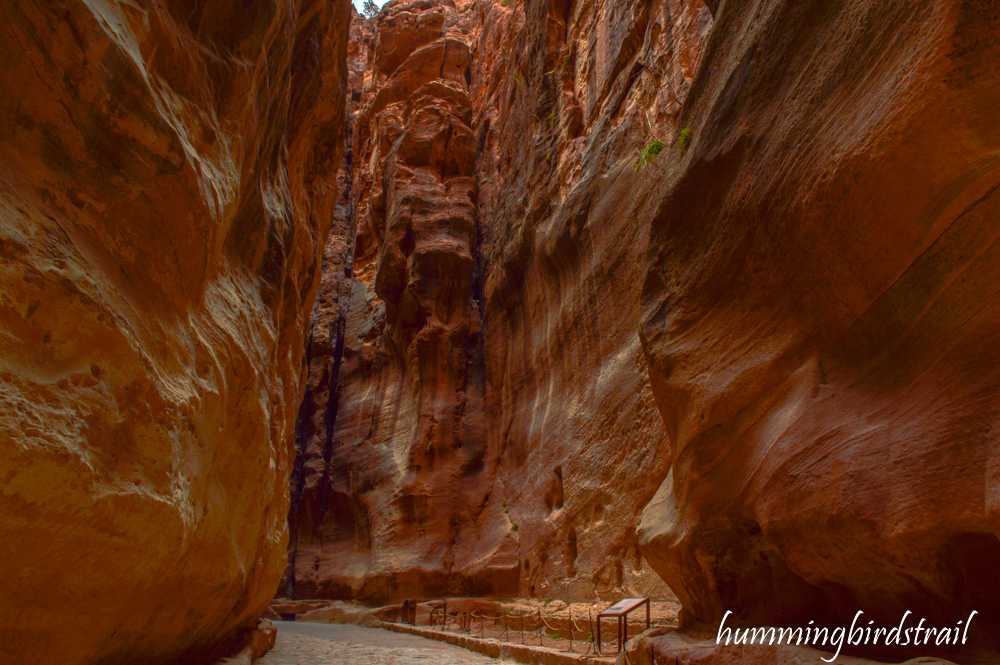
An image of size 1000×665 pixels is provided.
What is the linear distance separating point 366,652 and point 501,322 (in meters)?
13.6

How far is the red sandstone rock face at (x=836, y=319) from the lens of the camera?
3965 millimetres

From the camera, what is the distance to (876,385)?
4711mm

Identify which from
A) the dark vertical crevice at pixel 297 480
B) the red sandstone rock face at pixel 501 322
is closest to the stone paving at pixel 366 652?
the red sandstone rock face at pixel 501 322

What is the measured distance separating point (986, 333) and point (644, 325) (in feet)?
13.4

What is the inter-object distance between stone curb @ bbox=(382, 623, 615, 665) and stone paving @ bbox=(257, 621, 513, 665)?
0.19 meters

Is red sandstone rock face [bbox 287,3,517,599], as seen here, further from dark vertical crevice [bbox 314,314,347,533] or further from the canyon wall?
the canyon wall

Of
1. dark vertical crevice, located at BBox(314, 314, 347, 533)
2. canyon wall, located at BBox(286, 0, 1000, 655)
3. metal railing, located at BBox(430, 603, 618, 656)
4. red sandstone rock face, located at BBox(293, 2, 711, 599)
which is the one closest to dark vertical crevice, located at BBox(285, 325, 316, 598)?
red sandstone rock face, located at BBox(293, 2, 711, 599)

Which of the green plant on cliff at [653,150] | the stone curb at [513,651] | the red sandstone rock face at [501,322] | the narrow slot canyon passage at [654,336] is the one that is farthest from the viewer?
the red sandstone rock face at [501,322]

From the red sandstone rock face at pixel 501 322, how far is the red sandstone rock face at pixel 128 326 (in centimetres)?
824

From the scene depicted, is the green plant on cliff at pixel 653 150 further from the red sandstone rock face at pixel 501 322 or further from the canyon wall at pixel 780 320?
the red sandstone rock face at pixel 501 322

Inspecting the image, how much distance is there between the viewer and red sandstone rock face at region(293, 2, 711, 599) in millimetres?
14102

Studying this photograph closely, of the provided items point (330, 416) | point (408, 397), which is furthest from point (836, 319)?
point (330, 416)

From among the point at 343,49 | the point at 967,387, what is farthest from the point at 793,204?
the point at 343,49

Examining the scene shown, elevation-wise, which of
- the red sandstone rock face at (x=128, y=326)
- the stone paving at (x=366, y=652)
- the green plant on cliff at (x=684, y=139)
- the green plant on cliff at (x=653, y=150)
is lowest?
the stone paving at (x=366, y=652)
